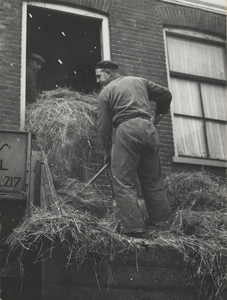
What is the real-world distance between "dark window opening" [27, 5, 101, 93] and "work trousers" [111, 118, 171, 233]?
3209mm

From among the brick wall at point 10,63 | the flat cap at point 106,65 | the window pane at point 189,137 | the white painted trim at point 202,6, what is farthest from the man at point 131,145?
the white painted trim at point 202,6

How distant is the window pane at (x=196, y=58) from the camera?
8.96m

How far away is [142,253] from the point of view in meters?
4.76

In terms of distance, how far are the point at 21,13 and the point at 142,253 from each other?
472cm

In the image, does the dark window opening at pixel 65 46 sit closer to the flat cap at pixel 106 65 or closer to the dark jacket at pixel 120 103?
the flat cap at pixel 106 65

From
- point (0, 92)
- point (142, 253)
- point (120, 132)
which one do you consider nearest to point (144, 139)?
point (120, 132)

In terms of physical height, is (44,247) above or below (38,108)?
below

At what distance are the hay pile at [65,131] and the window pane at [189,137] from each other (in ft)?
6.08

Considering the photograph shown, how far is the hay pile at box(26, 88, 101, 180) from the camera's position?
6562mm

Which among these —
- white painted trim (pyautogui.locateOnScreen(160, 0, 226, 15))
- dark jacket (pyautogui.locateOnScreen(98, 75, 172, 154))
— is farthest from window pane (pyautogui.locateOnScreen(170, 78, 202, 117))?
dark jacket (pyautogui.locateOnScreen(98, 75, 172, 154))

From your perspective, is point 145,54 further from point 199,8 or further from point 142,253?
point 142,253

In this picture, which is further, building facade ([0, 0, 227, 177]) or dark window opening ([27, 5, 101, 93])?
dark window opening ([27, 5, 101, 93])

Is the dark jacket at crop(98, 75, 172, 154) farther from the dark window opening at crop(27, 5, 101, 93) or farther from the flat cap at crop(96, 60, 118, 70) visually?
the dark window opening at crop(27, 5, 101, 93)

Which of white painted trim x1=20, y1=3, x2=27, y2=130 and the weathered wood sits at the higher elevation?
white painted trim x1=20, y1=3, x2=27, y2=130
